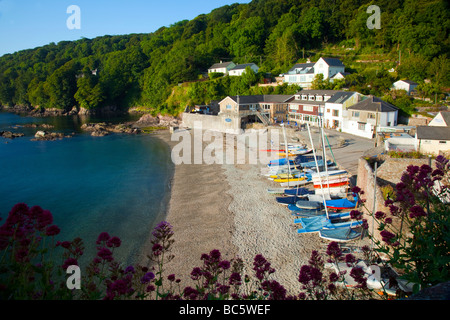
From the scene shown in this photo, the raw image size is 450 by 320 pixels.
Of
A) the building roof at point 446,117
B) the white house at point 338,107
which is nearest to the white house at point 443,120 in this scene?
the building roof at point 446,117

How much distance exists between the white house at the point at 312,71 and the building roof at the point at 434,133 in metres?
23.1

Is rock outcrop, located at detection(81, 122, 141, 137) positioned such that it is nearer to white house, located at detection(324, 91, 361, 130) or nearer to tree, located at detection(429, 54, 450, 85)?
white house, located at detection(324, 91, 361, 130)

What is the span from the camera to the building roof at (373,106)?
2709cm

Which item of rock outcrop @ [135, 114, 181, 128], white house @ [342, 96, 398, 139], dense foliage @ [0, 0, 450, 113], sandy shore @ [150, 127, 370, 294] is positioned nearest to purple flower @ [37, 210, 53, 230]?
sandy shore @ [150, 127, 370, 294]

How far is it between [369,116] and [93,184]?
81.2 feet

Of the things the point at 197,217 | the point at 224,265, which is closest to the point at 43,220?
the point at 224,265

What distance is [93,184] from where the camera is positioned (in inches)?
897

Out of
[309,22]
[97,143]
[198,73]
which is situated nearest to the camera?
[97,143]

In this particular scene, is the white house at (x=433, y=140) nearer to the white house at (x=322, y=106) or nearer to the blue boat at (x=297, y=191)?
the blue boat at (x=297, y=191)

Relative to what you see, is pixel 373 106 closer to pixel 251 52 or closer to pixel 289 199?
pixel 289 199
